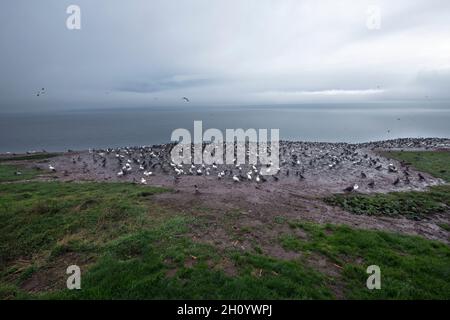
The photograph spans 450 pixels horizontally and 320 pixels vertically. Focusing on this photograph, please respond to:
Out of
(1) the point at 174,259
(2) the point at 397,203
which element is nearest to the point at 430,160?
(2) the point at 397,203

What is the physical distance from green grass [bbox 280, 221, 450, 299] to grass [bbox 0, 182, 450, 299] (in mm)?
30

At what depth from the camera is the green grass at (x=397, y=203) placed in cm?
1258

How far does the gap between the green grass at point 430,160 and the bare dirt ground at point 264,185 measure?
1273 millimetres

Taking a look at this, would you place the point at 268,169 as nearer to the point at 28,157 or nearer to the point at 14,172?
the point at 14,172

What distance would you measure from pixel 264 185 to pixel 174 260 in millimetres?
10696

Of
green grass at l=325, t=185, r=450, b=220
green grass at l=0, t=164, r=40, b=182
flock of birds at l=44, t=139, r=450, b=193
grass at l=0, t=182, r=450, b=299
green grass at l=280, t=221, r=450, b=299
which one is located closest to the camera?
grass at l=0, t=182, r=450, b=299

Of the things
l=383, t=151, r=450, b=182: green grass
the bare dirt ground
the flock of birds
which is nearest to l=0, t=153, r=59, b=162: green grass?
the bare dirt ground

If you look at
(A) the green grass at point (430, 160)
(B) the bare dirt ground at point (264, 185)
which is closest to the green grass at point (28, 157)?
(B) the bare dirt ground at point (264, 185)

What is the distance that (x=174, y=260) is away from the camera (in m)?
7.19

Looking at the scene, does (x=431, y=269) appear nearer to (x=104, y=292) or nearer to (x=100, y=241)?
(x=104, y=292)

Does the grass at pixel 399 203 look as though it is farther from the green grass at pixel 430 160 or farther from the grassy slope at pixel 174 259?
the green grass at pixel 430 160

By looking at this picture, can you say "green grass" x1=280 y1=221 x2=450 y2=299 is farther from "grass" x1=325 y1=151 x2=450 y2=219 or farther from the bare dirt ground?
"grass" x1=325 y1=151 x2=450 y2=219

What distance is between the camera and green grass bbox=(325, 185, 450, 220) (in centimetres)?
1258
